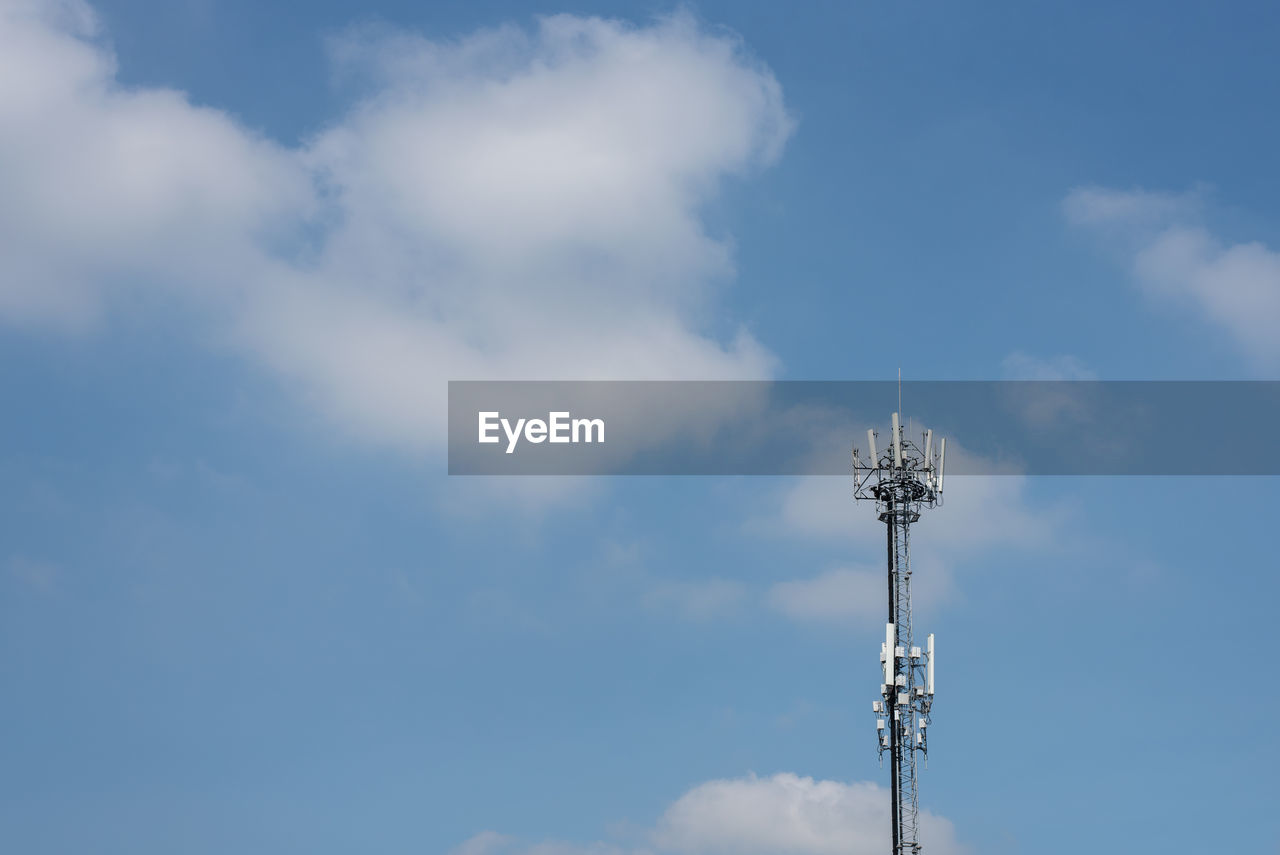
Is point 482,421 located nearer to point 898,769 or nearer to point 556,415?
point 556,415

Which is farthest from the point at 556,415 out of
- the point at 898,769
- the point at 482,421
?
the point at 898,769

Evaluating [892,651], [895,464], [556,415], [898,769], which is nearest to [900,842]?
[898,769]

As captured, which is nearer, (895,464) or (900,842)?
(900,842)

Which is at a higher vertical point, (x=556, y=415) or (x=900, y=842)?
(x=556, y=415)

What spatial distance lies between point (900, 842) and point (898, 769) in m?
4.41

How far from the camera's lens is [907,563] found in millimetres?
101062

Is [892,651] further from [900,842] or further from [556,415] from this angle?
[556,415]

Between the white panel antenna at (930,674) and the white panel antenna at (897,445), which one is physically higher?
the white panel antenna at (897,445)

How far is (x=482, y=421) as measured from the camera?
99438 mm

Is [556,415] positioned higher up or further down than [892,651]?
higher up

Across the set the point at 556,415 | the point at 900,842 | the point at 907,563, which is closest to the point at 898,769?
the point at 900,842

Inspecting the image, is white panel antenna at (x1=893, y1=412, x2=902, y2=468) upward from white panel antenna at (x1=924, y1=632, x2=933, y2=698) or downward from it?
upward

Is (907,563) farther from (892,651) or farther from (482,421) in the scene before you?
(482,421)

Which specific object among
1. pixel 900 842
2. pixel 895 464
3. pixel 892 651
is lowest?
pixel 900 842
